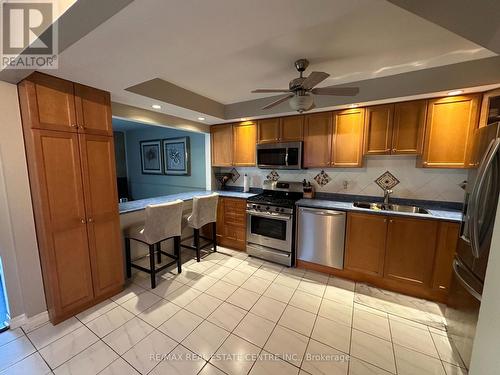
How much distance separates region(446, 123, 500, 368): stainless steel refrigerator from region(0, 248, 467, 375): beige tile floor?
28 centimetres

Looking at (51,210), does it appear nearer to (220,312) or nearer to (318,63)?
(220,312)

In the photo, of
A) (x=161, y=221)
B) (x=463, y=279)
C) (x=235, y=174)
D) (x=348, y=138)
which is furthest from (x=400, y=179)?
(x=161, y=221)

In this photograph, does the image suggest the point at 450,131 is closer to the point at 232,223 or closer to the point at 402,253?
the point at 402,253

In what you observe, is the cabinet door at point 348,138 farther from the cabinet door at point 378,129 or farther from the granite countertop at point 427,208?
the granite countertop at point 427,208

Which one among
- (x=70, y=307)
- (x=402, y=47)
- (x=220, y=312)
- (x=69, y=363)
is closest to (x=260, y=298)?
(x=220, y=312)

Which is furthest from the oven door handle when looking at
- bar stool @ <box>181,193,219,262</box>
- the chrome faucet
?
the chrome faucet

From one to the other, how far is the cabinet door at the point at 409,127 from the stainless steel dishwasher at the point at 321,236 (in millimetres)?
1099

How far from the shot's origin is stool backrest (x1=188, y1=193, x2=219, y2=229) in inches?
118

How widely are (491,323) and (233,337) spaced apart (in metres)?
1.68

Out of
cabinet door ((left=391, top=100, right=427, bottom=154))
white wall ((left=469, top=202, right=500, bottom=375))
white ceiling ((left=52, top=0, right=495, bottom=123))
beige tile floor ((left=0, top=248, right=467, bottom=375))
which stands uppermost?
white ceiling ((left=52, top=0, right=495, bottom=123))

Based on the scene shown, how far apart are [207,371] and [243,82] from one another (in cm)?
285

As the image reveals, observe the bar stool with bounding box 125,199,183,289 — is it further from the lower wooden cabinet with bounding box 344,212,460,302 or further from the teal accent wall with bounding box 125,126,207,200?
the lower wooden cabinet with bounding box 344,212,460,302

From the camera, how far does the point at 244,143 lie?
366cm

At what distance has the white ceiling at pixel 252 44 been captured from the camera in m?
Result: 1.03
